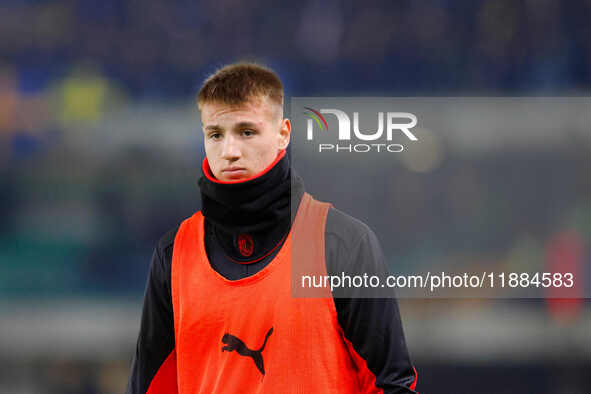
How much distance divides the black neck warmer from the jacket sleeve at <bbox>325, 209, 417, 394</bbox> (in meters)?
0.11

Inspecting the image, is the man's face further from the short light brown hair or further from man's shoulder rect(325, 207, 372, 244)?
man's shoulder rect(325, 207, 372, 244)

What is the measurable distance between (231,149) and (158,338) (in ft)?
1.50

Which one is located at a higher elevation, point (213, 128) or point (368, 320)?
point (213, 128)

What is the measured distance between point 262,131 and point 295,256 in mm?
267

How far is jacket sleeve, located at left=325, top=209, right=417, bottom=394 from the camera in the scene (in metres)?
1.10

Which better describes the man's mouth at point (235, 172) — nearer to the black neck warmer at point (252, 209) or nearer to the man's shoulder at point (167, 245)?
the black neck warmer at point (252, 209)

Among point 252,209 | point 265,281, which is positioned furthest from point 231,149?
point 265,281

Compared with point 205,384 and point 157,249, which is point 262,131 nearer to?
point 157,249

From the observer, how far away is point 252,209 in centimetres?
111

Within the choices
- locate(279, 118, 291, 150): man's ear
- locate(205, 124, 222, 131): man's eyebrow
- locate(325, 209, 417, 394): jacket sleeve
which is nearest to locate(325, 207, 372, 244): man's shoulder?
locate(325, 209, 417, 394): jacket sleeve

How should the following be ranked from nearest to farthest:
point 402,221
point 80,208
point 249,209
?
point 249,209 → point 402,221 → point 80,208

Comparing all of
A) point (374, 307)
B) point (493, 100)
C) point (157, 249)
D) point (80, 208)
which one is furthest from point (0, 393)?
point (493, 100)

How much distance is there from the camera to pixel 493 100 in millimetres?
1400

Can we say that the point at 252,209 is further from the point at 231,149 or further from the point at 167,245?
the point at 167,245
